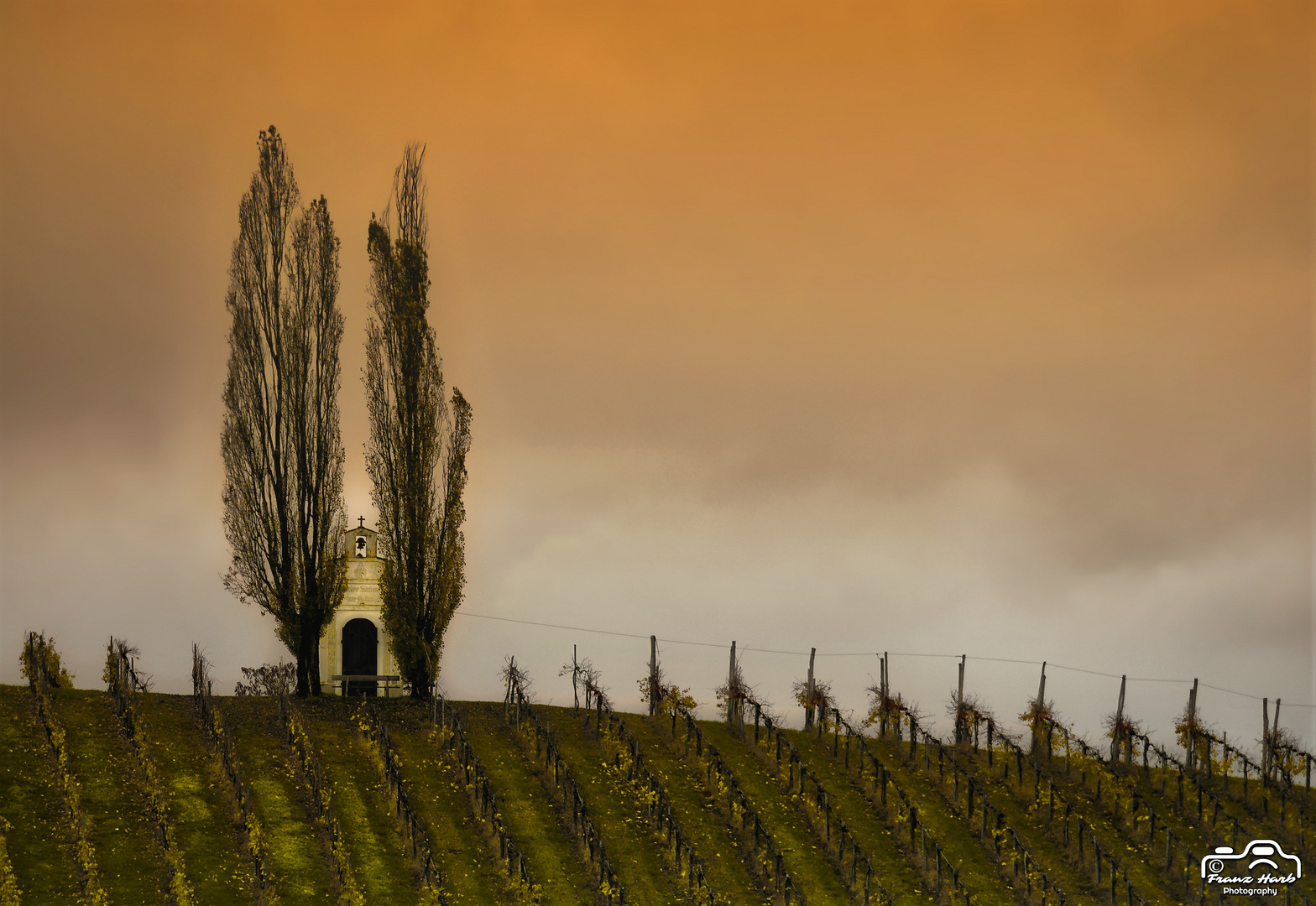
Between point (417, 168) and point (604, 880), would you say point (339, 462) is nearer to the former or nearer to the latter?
point (417, 168)

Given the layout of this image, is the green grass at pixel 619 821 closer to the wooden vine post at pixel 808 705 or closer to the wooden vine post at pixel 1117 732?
the wooden vine post at pixel 808 705

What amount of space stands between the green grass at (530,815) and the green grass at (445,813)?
3.07ft

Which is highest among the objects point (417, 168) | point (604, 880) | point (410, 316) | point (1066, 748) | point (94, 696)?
point (417, 168)

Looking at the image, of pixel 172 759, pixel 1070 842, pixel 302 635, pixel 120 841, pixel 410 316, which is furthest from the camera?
pixel 410 316

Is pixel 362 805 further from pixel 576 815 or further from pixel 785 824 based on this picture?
pixel 785 824

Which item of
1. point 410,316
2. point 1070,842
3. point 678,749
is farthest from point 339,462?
point 1070,842

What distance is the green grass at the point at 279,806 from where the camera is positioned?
A: 2436cm

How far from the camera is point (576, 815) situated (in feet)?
93.5

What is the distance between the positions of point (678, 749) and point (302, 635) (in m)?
12.3

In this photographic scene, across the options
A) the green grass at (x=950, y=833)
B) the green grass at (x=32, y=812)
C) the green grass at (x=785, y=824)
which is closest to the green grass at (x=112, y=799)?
the green grass at (x=32, y=812)

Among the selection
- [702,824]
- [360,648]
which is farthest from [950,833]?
[360,648]

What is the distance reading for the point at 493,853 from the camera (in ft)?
87.9

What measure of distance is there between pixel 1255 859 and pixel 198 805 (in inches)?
1102

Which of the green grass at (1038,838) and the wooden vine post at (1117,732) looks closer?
the green grass at (1038,838)
